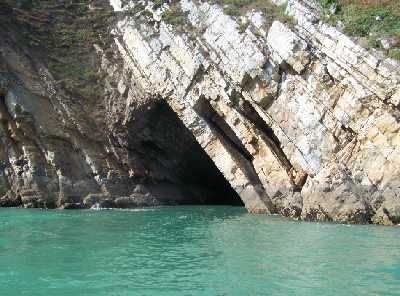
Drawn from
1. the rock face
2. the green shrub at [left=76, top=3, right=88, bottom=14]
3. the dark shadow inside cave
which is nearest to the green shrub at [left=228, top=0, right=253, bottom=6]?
the rock face

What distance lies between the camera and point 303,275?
7766 millimetres

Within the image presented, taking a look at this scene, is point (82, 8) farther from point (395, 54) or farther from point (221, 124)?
point (395, 54)

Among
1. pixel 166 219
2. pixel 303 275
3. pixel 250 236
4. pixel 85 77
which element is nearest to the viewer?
pixel 303 275

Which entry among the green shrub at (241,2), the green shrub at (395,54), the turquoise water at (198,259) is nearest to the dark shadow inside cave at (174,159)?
the green shrub at (241,2)

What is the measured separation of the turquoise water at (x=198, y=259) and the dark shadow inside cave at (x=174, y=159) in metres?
13.1

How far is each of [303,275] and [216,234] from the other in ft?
18.3

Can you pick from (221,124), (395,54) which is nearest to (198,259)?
(221,124)

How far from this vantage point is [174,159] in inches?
1133

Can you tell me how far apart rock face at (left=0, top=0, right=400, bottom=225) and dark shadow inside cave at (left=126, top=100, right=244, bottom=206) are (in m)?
0.12

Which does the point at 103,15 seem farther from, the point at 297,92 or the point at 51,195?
the point at 297,92

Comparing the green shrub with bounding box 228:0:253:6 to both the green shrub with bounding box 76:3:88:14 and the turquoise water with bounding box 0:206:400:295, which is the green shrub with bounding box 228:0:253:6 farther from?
the turquoise water with bounding box 0:206:400:295

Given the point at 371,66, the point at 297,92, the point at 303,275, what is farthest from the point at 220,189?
the point at 303,275

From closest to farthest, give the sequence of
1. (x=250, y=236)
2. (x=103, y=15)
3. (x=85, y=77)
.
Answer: (x=250, y=236)
(x=85, y=77)
(x=103, y=15)

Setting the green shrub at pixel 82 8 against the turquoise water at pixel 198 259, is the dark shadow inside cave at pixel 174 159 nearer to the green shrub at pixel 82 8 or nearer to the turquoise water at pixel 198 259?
the turquoise water at pixel 198 259
